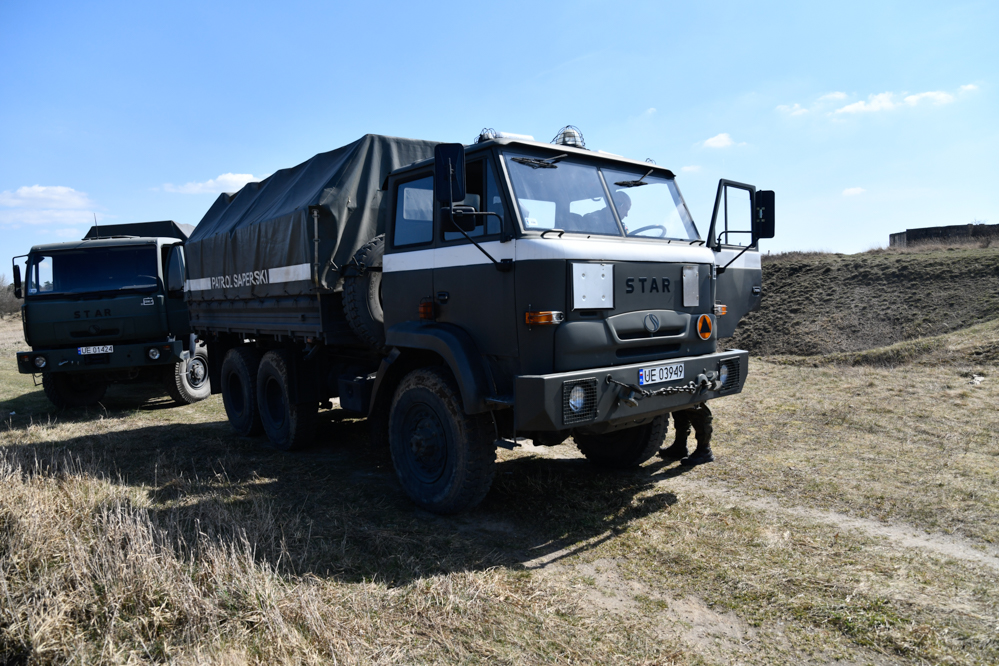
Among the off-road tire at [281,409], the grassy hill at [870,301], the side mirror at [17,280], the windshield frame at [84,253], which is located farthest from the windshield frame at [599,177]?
the grassy hill at [870,301]

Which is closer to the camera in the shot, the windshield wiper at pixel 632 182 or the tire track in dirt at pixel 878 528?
the tire track in dirt at pixel 878 528

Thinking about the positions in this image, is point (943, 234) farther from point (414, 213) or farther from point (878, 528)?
point (414, 213)

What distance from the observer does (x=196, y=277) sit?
29.5 feet

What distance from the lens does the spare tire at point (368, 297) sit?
226 inches

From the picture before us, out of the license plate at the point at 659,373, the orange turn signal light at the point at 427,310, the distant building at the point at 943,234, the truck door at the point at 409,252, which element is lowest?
the license plate at the point at 659,373

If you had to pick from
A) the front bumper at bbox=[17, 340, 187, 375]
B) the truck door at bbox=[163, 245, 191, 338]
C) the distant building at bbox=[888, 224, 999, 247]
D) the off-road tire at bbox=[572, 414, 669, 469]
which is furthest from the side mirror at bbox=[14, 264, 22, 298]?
the distant building at bbox=[888, 224, 999, 247]

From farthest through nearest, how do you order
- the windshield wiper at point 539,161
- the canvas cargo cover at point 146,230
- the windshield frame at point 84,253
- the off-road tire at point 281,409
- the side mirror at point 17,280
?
the canvas cargo cover at point 146,230, the side mirror at point 17,280, the windshield frame at point 84,253, the off-road tire at point 281,409, the windshield wiper at point 539,161

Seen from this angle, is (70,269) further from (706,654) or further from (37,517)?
(706,654)

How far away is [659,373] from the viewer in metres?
4.42

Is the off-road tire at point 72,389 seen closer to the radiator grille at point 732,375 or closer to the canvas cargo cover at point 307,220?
the canvas cargo cover at point 307,220

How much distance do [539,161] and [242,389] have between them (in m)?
5.33

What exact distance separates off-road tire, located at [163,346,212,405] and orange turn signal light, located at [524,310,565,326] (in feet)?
25.8

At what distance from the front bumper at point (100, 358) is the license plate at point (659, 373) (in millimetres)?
8267

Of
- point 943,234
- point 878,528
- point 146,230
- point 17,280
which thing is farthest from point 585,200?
point 943,234
